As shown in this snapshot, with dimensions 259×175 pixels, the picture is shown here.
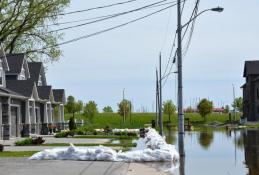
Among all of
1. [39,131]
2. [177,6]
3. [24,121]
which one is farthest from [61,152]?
[39,131]

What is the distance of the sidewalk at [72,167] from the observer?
1712cm

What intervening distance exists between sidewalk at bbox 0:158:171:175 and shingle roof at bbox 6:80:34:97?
23.5 meters

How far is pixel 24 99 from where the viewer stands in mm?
44000

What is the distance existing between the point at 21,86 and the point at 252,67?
56333 millimetres

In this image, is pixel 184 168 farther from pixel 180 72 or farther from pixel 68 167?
pixel 180 72

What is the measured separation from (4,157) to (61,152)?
8.52ft

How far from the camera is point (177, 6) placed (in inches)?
969

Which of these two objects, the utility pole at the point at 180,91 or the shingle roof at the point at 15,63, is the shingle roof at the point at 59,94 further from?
the utility pole at the point at 180,91

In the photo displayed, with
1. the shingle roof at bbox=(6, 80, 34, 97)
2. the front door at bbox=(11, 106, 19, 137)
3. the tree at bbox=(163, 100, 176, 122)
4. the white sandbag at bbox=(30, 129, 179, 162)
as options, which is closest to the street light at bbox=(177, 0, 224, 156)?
the white sandbag at bbox=(30, 129, 179, 162)

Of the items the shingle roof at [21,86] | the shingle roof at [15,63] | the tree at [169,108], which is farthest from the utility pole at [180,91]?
the tree at [169,108]

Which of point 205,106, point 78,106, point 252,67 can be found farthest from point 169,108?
point 252,67

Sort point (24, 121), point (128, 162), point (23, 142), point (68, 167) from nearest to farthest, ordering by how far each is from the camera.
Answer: point (68, 167) → point (128, 162) → point (23, 142) → point (24, 121)

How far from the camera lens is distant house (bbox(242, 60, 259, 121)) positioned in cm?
8941

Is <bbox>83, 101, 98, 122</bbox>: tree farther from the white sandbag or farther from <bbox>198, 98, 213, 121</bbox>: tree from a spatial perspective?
the white sandbag
